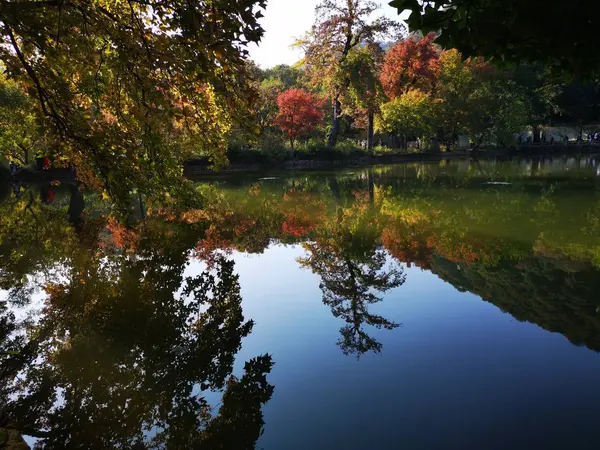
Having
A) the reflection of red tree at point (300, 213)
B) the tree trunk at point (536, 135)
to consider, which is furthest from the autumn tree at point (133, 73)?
the tree trunk at point (536, 135)

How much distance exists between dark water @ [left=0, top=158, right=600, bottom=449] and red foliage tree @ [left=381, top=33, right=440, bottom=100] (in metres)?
30.1

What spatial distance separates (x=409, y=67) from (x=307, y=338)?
36.8 meters

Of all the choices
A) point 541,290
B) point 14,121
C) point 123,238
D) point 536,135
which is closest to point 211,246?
point 123,238

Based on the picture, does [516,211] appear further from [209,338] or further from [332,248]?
[209,338]

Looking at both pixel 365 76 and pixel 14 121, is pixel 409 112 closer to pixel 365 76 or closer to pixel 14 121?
pixel 365 76

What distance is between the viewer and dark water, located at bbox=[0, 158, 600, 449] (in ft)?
10.8

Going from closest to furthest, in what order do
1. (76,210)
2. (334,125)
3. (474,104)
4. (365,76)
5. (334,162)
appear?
1. (76,210)
2. (365,76)
3. (334,125)
4. (334,162)
5. (474,104)

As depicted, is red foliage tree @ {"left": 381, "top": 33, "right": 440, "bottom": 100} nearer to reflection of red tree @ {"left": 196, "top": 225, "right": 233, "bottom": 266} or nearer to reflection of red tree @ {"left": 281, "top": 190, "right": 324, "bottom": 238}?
reflection of red tree @ {"left": 281, "top": 190, "right": 324, "bottom": 238}

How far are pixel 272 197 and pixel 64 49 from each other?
11255 mm

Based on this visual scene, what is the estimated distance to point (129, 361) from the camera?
429 cm

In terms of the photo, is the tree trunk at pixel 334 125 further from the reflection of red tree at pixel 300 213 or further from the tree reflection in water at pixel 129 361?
the tree reflection in water at pixel 129 361

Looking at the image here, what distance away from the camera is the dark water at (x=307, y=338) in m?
3.29

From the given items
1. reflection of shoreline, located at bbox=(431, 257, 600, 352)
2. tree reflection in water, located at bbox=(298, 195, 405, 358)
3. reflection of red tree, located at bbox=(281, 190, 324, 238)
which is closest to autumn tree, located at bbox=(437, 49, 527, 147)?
reflection of red tree, located at bbox=(281, 190, 324, 238)

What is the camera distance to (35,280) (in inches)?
270
